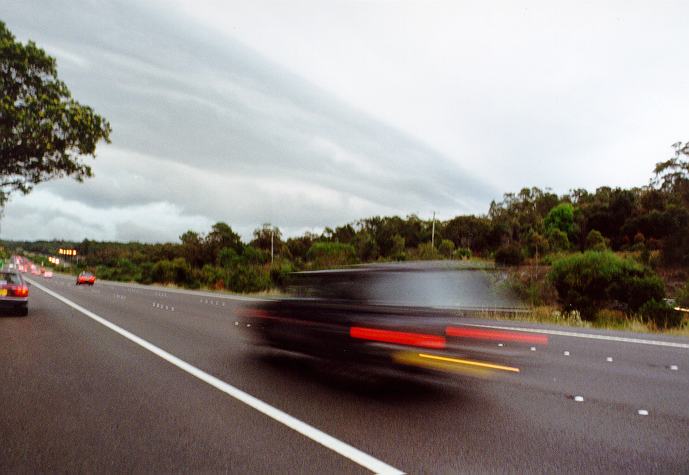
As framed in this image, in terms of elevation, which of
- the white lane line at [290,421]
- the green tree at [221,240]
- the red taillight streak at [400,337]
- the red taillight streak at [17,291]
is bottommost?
the white lane line at [290,421]

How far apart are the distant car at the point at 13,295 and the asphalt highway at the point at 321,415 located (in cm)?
793

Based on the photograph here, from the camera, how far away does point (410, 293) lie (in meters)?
6.50

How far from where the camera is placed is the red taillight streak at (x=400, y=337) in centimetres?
599

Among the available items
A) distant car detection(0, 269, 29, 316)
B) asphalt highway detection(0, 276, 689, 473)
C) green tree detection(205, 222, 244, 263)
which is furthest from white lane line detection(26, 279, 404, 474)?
green tree detection(205, 222, 244, 263)

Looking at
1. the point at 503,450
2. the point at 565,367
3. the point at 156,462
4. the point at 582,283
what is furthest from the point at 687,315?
the point at 156,462

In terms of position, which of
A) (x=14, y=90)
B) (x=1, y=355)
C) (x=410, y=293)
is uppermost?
(x=14, y=90)

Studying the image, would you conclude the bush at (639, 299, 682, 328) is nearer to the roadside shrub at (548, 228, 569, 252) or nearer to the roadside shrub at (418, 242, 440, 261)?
the roadside shrub at (418, 242, 440, 261)

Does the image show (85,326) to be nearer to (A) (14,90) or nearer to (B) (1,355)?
(B) (1,355)

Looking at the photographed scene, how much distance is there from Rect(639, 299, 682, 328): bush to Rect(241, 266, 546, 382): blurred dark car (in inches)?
434

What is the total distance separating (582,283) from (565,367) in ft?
42.4

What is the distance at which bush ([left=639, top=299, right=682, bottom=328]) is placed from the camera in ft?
53.1

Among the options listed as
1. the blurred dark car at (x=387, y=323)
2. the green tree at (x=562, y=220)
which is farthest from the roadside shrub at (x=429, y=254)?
the green tree at (x=562, y=220)

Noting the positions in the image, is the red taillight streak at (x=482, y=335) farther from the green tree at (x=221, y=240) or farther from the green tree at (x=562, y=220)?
the green tree at (x=221, y=240)

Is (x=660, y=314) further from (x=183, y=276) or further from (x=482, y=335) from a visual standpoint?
(x=183, y=276)
